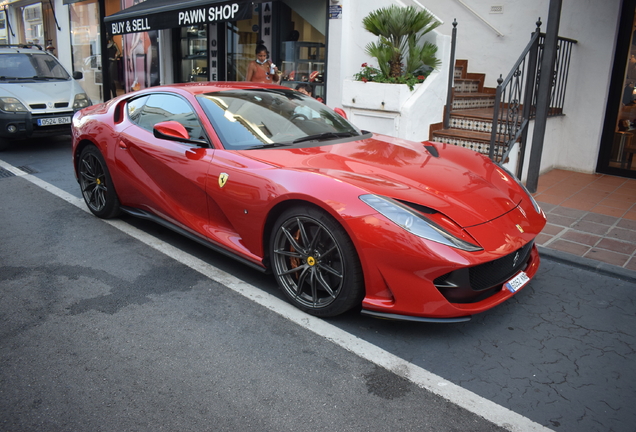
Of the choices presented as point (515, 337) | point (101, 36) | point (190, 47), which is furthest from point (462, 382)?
point (101, 36)

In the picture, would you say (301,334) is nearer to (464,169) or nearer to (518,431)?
(518,431)

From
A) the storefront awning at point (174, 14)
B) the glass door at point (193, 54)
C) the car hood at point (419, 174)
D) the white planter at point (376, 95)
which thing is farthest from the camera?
the glass door at point (193, 54)

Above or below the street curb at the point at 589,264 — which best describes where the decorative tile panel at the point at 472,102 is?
above

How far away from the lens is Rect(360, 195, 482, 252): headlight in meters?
2.90

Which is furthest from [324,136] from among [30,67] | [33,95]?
[30,67]

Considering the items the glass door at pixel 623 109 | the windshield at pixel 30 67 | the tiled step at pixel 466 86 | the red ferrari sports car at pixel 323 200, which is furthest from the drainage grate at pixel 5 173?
the glass door at pixel 623 109

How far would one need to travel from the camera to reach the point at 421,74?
7.68 meters

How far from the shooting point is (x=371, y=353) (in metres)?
3.02

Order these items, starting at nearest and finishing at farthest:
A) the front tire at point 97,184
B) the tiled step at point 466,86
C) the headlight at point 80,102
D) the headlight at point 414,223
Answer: the headlight at point 414,223, the front tire at point 97,184, the tiled step at point 466,86, the headlight at point 80,102

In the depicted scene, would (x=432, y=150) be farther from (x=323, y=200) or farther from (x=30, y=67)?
(x=30, y=67)

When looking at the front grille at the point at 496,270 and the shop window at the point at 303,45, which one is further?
the shop window at the point at 303,45

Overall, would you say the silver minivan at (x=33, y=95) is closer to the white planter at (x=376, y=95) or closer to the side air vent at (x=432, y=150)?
the white planter at (x=376, y=95)

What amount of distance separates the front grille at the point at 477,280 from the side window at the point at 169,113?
85.9 inches

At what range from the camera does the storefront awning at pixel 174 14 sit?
8.86 m
